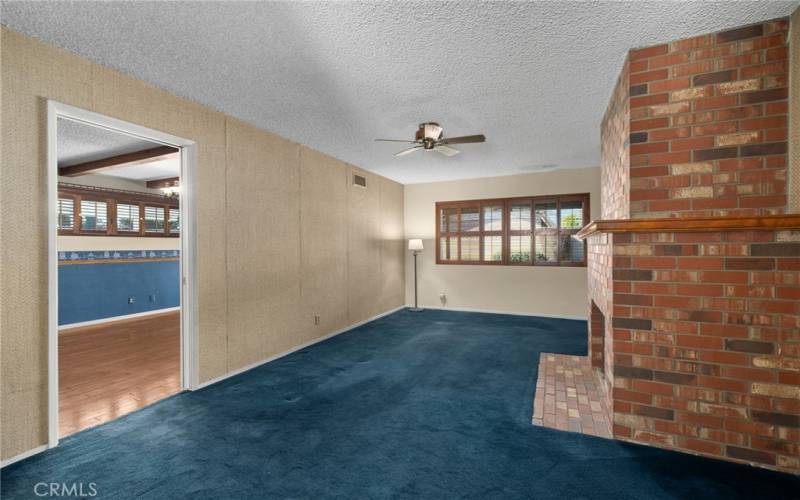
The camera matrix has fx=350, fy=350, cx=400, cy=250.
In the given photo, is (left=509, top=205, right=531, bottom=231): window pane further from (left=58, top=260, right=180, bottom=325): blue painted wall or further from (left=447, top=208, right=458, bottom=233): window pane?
(left=58, top=260, right=180, bottom=325): blue painted wall

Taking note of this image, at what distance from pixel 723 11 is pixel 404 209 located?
5655mm

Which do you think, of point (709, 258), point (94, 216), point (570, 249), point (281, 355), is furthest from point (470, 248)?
point (94, 216)

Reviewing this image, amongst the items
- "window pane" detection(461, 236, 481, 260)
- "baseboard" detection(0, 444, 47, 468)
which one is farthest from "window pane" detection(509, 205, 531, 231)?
"baseboard" detection(0, 444, 47, 468)

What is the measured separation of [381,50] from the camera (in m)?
2.34

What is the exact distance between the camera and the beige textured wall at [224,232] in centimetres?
210

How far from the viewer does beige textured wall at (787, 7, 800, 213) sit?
1946 mm

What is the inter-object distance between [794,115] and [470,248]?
5.01 metres

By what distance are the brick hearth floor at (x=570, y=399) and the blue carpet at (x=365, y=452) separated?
10 centimetres

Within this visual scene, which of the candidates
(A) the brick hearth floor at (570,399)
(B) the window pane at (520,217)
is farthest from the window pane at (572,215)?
(A) the brick hearth floor at (570,399)

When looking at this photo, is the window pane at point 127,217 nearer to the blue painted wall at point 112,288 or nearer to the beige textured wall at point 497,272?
the blue painted wall at point 112,288

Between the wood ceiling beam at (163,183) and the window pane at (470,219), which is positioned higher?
the wood ceiling beam at (163,183)

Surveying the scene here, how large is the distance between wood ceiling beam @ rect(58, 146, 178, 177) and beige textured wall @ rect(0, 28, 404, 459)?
136 centimetres

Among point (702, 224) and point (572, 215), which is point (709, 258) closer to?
point (702, 224)

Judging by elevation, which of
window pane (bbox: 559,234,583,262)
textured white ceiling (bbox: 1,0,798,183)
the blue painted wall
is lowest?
the blue painted wall
